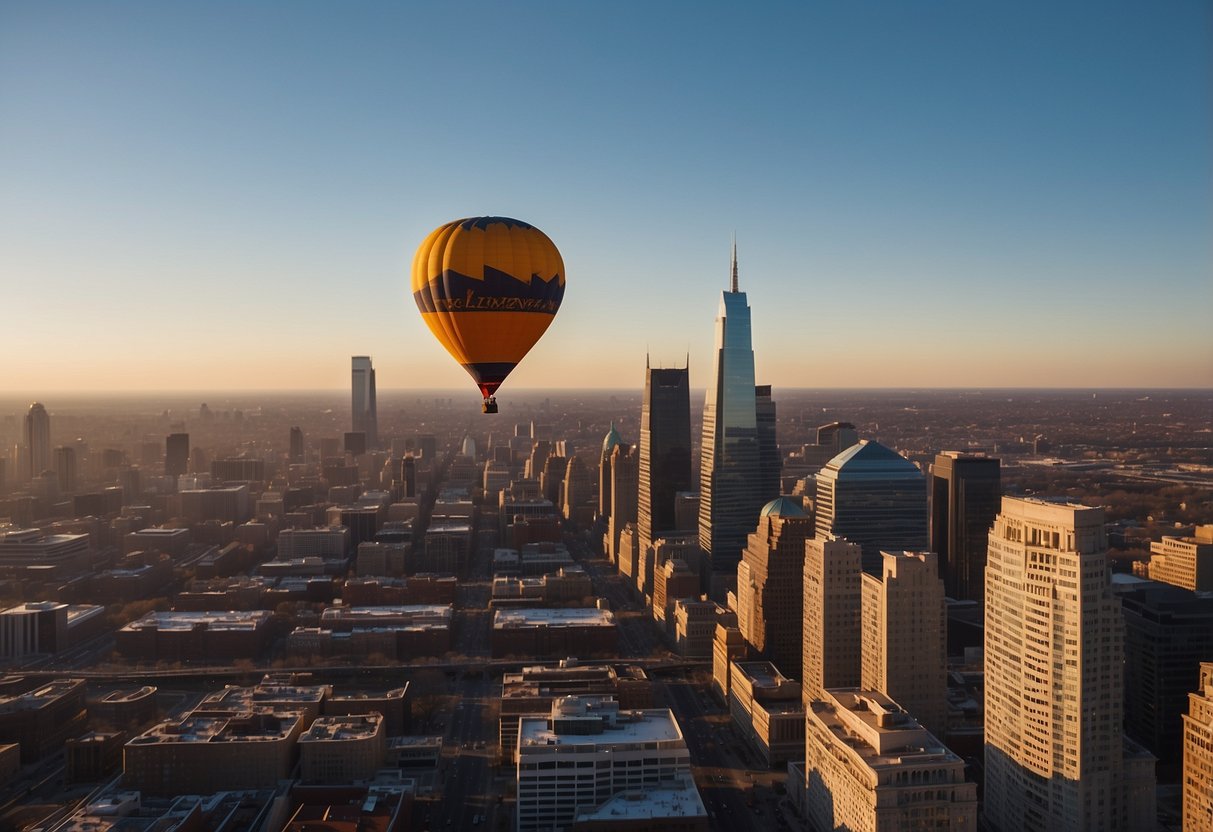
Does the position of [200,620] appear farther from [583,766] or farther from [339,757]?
[583,766]

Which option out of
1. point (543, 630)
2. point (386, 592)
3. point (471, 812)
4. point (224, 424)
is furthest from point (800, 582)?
point (224, 424)

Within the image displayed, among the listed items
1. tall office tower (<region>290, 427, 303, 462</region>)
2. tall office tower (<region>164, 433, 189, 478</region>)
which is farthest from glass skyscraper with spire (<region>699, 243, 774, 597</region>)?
tall office tower (<region>290, 427, 303, 462</region>)

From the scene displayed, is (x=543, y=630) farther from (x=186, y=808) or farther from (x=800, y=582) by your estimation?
(x=186, y=808)

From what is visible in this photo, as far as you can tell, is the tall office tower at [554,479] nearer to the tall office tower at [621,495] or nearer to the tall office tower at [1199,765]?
the tall office tower at [621,495]

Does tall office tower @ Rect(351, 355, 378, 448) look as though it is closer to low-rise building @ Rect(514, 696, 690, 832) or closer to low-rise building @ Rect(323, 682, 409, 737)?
low-rise building @ Rect(323, 682, 409, 737)

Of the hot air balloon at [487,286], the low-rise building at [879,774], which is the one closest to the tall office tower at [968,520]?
the low-rise building at [879,774]
